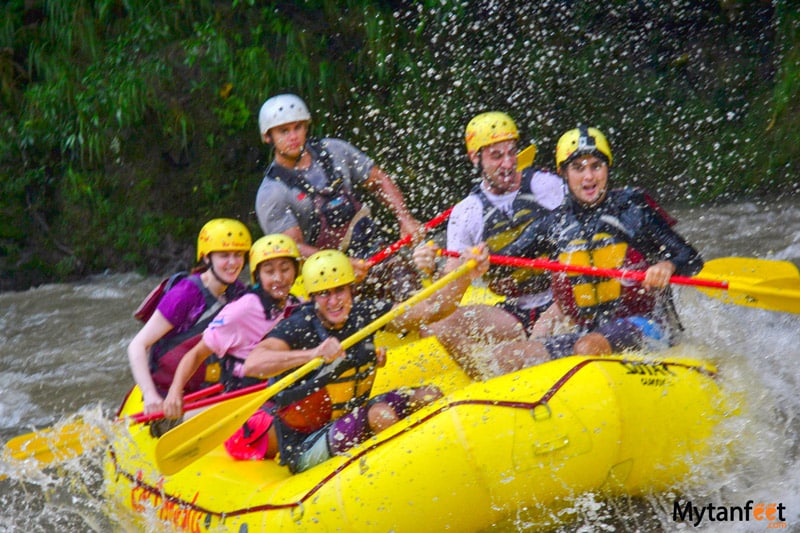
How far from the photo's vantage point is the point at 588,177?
4.58m

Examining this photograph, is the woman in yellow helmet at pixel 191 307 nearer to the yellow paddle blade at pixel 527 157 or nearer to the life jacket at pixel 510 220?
the life jacket at pixel 510 220

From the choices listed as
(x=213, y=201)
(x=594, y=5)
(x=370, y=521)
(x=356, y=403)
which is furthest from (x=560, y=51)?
(x=370, y=521)

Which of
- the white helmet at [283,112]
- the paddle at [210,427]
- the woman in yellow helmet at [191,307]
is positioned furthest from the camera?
the white helmet at [283,112]

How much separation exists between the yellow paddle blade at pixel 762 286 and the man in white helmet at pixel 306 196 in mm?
1711

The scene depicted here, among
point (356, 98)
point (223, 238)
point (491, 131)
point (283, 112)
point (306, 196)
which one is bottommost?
point (223, 238)

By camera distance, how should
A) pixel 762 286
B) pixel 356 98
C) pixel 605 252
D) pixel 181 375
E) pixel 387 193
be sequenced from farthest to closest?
1. pixel 356 98
2. pixel 387 193
3. pixel 181 375
4. pixel 605 252
5. pixel 762 286

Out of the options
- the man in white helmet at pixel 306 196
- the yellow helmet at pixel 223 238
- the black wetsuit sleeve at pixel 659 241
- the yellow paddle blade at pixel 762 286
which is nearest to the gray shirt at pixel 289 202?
the man in white helmet at pixel 306 196

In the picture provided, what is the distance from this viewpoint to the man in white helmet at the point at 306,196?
18.9 ft

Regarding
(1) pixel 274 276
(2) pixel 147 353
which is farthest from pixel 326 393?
(2) pixel 147 353

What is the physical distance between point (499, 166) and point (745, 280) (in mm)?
1267

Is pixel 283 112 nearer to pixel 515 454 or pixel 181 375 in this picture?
pixel 181 375

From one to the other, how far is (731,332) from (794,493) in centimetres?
80

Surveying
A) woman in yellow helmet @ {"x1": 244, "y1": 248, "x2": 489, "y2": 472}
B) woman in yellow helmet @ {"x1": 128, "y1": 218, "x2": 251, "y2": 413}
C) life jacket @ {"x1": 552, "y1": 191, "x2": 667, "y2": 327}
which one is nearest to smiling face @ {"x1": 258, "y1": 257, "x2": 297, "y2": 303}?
woman in yellow helmet @ {"x1": 128, "y1": 218, "x2": 251, "y2": 413}

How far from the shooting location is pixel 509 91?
9.67 metres
